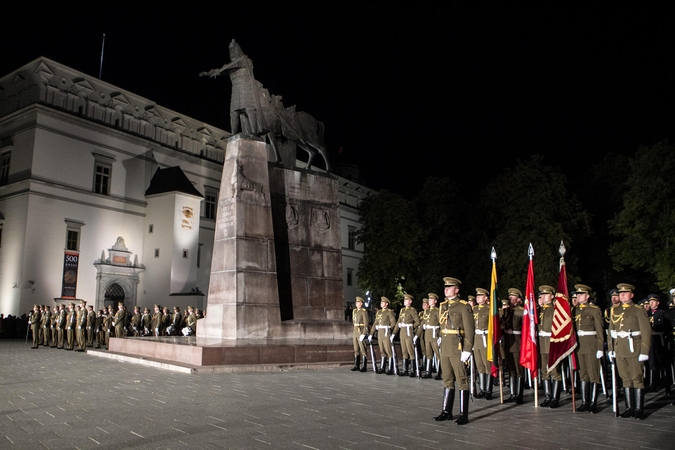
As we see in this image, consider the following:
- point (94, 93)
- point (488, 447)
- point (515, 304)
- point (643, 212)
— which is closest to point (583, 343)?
point (515, 304)

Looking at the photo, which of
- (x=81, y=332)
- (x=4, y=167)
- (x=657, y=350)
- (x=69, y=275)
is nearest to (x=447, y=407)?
(x=657, y=350)

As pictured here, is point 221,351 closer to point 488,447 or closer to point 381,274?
point 488,447

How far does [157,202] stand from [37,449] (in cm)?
3293

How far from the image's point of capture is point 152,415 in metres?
7.34

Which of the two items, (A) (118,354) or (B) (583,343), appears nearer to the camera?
(B) (583,343)

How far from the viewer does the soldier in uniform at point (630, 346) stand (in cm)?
833

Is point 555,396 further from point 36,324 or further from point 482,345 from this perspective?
point 36,324

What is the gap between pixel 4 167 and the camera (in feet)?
109

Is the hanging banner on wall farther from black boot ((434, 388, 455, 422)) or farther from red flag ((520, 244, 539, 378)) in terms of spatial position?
black boot ((434, 388, 455, 422))

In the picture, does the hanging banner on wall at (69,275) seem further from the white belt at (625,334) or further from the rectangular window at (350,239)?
the white belt at (625,334)

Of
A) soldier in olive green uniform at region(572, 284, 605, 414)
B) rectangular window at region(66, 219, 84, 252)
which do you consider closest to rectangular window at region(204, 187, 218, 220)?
rectangular window at region(66, 219, 84, 252)

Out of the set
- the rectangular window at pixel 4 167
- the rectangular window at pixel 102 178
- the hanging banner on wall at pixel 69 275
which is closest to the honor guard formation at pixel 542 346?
the hanging banner on wall at pixel 69 275

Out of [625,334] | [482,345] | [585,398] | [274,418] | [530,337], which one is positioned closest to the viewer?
[274,418]

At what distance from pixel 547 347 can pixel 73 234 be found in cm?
2982
